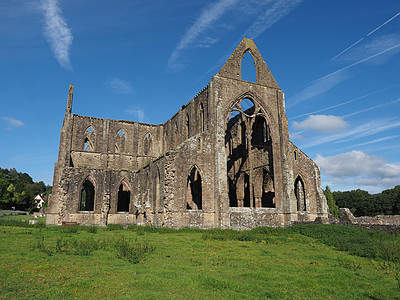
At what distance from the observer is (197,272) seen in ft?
28.7

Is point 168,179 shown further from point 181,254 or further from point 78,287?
point 78,287

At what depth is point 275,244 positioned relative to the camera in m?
15.8

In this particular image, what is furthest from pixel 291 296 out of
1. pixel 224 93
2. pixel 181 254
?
pixel 224 93

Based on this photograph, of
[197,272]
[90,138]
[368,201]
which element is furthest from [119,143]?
[368,201]

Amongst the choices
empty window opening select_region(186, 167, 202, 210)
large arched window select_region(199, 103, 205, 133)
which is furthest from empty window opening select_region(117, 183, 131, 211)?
large arched window select_region(199, 103, 205, 133)

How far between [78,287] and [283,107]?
24.8m

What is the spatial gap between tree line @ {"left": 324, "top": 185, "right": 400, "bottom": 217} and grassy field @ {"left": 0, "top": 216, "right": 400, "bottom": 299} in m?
48.2

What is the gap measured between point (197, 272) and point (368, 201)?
7169cm

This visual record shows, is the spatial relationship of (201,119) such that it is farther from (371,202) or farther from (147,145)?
(371,202)

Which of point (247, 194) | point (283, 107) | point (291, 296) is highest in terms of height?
point (283, 107)

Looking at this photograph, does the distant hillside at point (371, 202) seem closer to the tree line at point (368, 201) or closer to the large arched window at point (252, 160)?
the tree line at point (368, 201)

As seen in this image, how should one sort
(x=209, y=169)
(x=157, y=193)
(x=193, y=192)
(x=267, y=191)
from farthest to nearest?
(x=267, y=191)
(x=193, y=192)
(x=157, y=193)
(x=209, y=169)

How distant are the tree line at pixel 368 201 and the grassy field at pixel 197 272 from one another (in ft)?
158

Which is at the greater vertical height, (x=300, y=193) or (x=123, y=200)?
(x=300, y=193)
